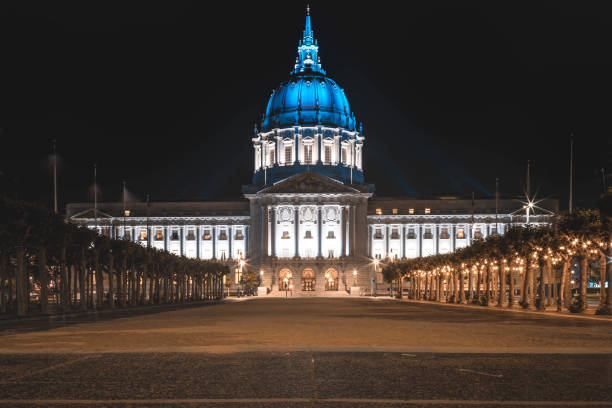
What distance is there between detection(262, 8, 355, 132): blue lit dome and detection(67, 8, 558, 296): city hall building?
296mm

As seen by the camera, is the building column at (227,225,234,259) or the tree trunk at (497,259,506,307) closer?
the tree trunk at (497,259,506,307)

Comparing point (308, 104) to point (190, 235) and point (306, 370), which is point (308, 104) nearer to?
point (190, 235)

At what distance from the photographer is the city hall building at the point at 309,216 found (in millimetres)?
160875

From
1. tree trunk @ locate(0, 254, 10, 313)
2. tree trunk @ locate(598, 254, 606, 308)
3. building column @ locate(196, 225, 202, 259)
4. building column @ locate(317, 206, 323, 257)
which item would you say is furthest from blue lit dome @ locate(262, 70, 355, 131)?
tree trunk @ locate(598, 254, 606, 308)

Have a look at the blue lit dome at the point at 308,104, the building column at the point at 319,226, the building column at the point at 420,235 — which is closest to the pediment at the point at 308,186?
the building column at the point at 319,226

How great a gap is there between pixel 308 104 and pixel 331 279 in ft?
163

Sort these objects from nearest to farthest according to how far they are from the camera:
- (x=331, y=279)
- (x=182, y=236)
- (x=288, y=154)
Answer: (x=331, y=279), (x=182, y=236), (x=288, y=154)

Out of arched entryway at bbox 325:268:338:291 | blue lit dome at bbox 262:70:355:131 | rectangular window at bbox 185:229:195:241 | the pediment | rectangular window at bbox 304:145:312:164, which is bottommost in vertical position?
arched entryway at bbox 325:268:338:291

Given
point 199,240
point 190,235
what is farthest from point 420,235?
point 190,235

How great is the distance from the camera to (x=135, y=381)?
14461mm

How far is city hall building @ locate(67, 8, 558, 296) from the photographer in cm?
16088

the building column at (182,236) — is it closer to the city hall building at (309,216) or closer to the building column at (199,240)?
the city hall building at (309,216)

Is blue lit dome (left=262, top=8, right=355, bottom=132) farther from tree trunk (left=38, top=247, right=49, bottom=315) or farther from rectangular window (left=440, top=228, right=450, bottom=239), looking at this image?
tree trunk (left=38, top=247, right=49, bottom=315)

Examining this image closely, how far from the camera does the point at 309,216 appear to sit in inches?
6590
